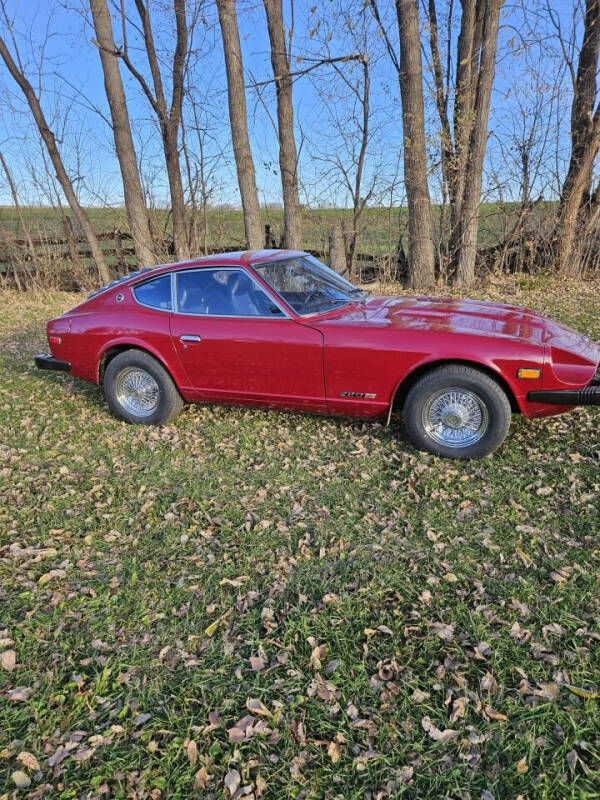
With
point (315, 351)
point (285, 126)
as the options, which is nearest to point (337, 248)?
point (285, 126)

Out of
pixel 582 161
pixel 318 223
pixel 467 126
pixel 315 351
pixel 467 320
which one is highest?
pixel 467 126

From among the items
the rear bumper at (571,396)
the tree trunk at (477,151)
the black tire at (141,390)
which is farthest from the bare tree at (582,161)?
the black tire at (141,390)

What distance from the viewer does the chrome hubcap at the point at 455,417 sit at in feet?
12.8

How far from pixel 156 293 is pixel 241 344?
3.77 ft

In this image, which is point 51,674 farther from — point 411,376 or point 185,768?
point 411,376

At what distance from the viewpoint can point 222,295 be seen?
459 cm

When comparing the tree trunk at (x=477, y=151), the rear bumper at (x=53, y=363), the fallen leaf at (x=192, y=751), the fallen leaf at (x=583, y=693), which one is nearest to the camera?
the fallen leaf at (x=192, y=751)

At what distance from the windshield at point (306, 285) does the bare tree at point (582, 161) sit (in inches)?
374

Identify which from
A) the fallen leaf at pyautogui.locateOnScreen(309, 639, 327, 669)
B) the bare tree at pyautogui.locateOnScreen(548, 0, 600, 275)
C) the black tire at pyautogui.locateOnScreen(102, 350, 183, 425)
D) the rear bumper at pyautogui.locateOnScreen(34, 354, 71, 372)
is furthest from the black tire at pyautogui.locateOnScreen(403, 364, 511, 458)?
the bare tree at pyautogui.locateOnScreen(548, 0, 600, 275)

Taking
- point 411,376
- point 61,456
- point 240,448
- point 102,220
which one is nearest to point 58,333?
point 61,456

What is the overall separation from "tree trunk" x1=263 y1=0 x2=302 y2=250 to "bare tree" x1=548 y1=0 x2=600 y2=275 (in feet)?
21.2

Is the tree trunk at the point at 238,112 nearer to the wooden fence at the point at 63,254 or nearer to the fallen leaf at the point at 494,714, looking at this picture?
the wooden fence at the point at 63,254

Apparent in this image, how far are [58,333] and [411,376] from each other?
377 centimetres

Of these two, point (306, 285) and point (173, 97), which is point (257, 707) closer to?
point (306, 285)
